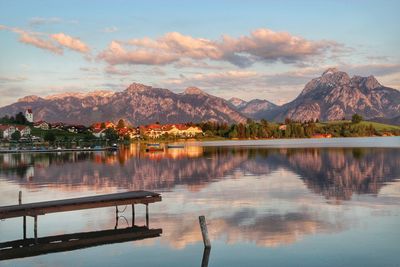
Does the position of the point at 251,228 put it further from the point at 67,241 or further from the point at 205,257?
the point at 67,241

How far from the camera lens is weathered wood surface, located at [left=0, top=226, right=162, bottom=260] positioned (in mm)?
29172

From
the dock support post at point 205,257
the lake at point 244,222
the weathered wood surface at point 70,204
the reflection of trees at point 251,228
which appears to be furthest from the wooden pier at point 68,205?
the dock support post at point 205,257

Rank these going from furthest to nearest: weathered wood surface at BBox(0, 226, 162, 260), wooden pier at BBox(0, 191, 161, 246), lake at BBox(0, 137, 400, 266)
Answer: wooden pier at BBox(0, 191, 161, 246) < weathered wood surface at BBox(0, 226, 162, 260) < lake at BBox(0, 137, 400, 266)

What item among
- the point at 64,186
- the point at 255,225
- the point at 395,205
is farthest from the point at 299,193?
the point at 64,186

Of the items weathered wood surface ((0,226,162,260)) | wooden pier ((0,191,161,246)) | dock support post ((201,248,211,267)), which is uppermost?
wooden pier ((0,191,161,246))

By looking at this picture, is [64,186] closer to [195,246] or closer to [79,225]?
[79,225]

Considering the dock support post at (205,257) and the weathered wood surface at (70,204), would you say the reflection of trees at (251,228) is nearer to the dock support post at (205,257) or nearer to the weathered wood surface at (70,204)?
the dock support post at (205,257)

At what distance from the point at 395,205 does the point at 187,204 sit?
1911 centimetres

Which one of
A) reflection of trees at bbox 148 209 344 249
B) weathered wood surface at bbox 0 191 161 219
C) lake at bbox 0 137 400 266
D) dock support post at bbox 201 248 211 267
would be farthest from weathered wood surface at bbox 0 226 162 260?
dock support post at bbox 201 248 211 267

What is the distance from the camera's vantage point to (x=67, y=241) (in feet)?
103

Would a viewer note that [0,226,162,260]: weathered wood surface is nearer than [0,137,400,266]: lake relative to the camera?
No

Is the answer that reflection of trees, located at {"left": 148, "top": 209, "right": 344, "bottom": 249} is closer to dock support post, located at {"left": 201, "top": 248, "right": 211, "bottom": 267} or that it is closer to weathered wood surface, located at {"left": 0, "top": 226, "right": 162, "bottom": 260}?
dock support post, located at {"left": 201, "top": 248, "right": 211, "bottom": 267}

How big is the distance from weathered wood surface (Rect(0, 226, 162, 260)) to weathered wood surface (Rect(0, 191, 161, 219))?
6.12 ft

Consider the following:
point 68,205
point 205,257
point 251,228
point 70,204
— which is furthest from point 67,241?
point 251,228
